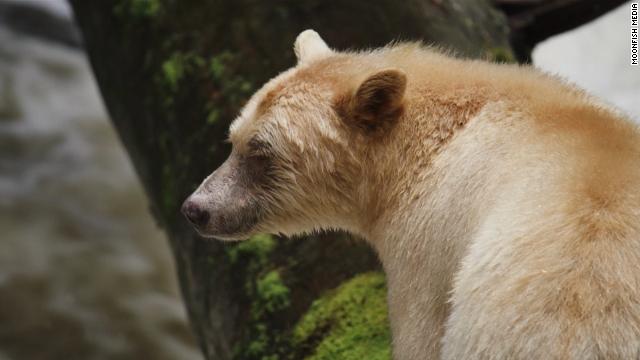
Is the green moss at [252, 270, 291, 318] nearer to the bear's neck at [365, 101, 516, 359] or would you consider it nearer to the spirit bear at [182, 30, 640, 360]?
the spirit bear at [182, 30, 640, 360]

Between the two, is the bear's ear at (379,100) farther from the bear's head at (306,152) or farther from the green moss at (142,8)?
the green moss at (142,8)

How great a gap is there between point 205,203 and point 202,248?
113 centimetres

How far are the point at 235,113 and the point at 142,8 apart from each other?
1.10 meters

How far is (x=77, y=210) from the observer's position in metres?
9.10

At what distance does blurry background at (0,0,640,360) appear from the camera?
25.7 ft

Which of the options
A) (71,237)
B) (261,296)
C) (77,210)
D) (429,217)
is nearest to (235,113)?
(261,296)

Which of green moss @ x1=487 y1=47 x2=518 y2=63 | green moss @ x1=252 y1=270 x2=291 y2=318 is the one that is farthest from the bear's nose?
green moss @ x1=487 y1=47 x2=518 y2=63

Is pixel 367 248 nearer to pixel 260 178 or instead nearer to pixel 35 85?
pixel 260 178

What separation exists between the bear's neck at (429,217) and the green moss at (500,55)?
6.40 feet

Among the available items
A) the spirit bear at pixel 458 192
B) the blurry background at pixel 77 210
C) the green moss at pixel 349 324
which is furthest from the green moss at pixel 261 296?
the blurry background at pixel 77 210

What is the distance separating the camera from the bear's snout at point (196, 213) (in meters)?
3.16

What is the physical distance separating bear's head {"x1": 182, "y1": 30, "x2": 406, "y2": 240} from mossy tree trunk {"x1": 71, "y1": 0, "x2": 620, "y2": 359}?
24.0 inches

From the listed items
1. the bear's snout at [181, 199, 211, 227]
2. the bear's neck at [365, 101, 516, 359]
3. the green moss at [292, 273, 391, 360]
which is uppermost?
the bear's snout at [181, 199, 211, 227]

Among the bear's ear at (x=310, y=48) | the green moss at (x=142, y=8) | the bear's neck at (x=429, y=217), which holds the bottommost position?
the bear's neck at (x=429, y=217)
